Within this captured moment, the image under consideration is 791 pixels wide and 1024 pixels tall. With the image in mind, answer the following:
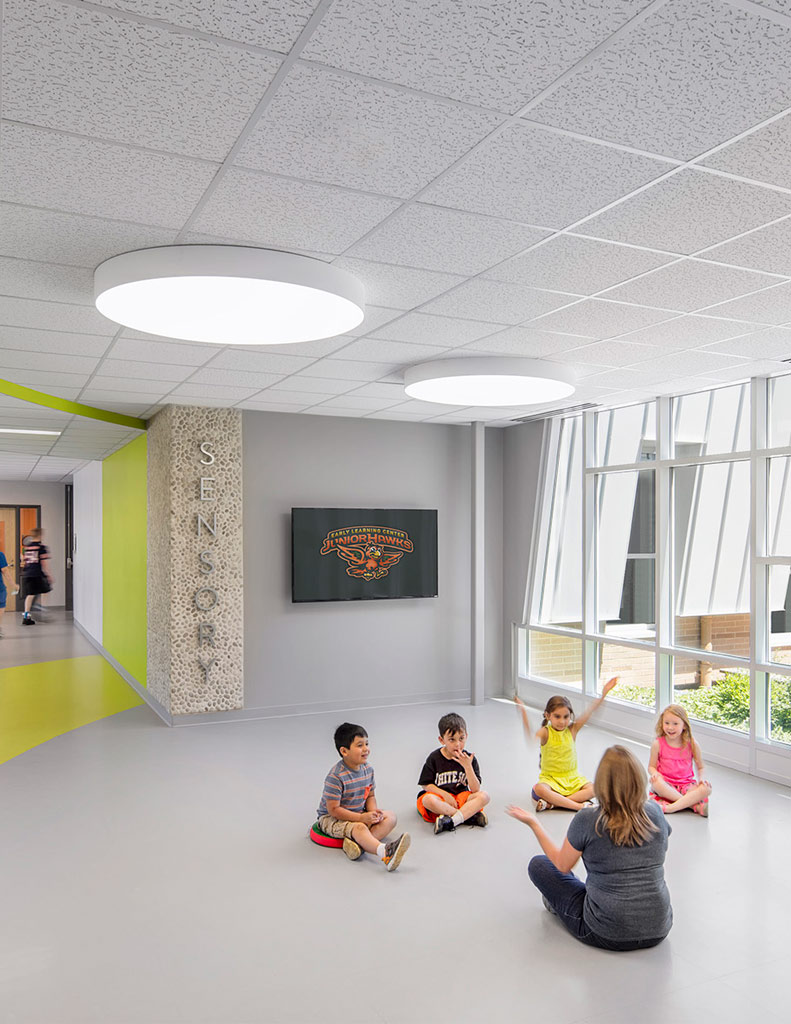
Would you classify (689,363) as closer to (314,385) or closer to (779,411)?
(779,411)

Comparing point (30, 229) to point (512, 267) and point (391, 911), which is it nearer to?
point (512, 267)

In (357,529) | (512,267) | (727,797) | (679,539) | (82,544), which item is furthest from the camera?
(82,544)

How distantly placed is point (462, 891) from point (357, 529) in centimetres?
469

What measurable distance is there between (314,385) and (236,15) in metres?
4.65

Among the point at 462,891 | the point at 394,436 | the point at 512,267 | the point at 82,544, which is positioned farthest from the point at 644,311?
the point at 82,544

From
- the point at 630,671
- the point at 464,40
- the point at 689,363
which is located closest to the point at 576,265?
the point at 464,40

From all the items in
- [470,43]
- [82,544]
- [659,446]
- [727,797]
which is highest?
[470,43]

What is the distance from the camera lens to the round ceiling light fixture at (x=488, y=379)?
5523mm

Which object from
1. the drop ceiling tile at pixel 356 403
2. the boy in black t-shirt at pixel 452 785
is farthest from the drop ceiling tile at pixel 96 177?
the drop ceiling tile at pixel 356 403

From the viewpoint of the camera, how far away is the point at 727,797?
217 inches

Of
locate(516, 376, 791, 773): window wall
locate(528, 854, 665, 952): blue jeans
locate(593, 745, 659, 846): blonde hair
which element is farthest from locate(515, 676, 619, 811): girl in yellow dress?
locate(593, 745, 659, 846): blonde hair

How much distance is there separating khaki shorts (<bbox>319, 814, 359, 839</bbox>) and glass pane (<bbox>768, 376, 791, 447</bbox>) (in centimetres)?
422

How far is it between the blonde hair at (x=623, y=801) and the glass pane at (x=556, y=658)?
501 cm

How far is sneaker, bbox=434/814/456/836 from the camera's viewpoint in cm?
475
